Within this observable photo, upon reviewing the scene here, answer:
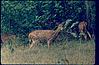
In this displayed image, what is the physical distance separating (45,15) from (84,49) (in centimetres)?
97

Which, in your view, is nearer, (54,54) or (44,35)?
(54,54)

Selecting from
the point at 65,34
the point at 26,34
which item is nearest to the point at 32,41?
the point at 26,34

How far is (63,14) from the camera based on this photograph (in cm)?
759

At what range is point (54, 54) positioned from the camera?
7566 millimetres

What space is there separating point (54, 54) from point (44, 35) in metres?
0.42

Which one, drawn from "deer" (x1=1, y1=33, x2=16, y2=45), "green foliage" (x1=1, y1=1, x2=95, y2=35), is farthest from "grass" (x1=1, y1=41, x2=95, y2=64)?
"green foliage" (x1=1, y1=1, x2=95, y2=35)

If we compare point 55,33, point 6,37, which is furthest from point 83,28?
point 6,37

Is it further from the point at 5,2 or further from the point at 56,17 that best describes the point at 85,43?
the point at 5,2

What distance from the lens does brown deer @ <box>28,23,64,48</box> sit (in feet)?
24.8

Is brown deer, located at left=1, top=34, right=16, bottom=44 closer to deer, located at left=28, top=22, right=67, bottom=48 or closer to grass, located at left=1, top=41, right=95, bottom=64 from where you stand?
grass, located at left=1, top=41, right=95, bottom=64

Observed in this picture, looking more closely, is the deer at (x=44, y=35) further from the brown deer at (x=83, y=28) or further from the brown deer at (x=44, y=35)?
the brown deer at (x=83, y=28)

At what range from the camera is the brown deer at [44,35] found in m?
7.56

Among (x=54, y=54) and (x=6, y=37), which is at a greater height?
(x=6, y=37)

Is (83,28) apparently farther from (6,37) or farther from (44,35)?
(6,37)
